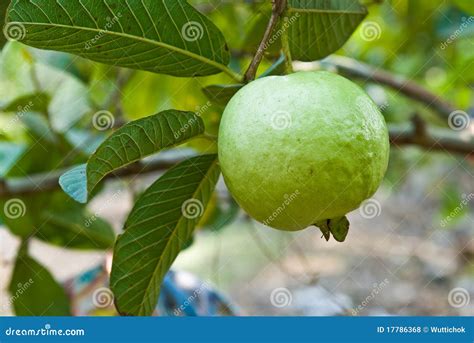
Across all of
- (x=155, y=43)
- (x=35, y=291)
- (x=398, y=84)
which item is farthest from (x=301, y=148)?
(x=398, y=84)

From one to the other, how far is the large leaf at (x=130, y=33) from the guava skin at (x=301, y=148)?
158mm

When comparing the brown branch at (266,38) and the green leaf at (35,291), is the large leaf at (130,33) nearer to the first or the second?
the brown branch at (266,38)

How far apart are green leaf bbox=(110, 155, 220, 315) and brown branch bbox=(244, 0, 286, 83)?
0.18 metres

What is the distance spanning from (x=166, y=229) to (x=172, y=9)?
1.12ft

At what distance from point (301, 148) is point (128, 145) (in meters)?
0.23

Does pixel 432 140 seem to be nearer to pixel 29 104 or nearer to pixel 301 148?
pixel 29 104

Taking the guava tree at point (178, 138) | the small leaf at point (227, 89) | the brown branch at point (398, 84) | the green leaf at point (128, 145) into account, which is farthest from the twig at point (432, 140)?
the green leaf at point (128, 145)

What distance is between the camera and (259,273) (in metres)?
3.84

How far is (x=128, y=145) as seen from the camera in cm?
83

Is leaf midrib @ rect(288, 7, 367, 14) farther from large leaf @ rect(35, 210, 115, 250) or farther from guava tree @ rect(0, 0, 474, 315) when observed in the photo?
large leaf @ rect(35, 210, 115, 250)

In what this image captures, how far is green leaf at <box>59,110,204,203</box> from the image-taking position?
78 centimetres

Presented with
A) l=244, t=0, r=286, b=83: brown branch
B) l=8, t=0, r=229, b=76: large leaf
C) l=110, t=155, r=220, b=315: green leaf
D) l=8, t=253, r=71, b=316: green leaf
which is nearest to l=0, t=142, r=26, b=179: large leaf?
l=8, t=253, r=71, b=316: green leaf
